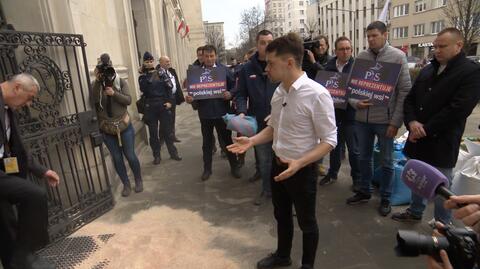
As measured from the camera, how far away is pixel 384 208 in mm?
4117

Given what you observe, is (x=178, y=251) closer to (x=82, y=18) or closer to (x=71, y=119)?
(x=71, y=119)

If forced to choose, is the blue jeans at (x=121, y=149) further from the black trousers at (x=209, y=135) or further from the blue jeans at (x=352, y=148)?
the blue jeans at (x=352, y=148)

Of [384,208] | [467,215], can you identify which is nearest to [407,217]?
[384,208]

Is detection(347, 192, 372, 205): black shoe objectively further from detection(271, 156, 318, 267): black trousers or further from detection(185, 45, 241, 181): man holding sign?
detection(185, 45, 241, 181): man holding sign

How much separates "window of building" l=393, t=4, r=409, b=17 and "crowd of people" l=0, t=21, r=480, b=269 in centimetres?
5508

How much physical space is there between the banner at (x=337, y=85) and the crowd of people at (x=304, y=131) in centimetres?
14

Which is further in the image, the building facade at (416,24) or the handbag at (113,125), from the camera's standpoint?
the building facade at (416,24)

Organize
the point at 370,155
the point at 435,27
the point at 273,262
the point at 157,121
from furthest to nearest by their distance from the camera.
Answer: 1. the point at 435,27
2. the point at 157,121
3. the point at 370,155
4. the point at 273,262

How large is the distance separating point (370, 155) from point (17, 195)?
3833 mm

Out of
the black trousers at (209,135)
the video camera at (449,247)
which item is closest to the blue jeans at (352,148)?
the black trousers at (209,135)

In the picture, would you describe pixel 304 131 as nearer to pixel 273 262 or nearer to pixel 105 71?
pixel 273 262

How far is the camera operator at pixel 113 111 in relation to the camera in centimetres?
472


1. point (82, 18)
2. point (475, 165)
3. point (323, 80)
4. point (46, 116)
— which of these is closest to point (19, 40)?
point (46, 116)

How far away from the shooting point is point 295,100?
258cm
